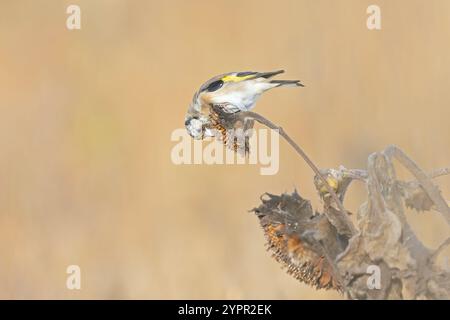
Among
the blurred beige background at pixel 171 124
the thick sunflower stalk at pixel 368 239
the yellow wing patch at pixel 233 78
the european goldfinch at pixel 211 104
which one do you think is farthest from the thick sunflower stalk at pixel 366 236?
the blurred beige background at pixel 171 124

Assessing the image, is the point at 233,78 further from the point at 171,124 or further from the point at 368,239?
the point at 171,124

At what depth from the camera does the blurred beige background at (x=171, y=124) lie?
3383 mm

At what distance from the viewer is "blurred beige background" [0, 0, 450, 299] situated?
338 centimetres

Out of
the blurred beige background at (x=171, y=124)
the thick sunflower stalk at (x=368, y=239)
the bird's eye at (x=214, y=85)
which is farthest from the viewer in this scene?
the blurred beige background at (x=171, y=124)

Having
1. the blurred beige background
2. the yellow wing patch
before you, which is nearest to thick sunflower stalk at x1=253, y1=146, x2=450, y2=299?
the yellow wing patch

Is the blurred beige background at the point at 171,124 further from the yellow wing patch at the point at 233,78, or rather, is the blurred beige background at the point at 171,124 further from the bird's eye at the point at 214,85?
the bird's eye at the point at 214,85

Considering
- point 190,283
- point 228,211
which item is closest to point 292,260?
point 190,283

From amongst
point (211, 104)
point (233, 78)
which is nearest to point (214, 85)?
point (211, 104)

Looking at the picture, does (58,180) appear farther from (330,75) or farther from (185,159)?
(330,75)

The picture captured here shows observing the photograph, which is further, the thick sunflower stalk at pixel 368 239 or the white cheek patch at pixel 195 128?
the white cheek patch at pixel 195 128

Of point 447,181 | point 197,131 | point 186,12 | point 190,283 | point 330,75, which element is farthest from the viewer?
point 186,12

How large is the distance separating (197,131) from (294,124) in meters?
2.27

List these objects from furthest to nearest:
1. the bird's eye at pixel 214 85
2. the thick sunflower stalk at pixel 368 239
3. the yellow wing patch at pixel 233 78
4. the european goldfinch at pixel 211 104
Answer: the yellow wing patch at pixel 233 78 → the bird's eye at pixel 214 85 → the european goldfinch at pixel 211 104 → the thick sunflower stalk at pixel 368 239

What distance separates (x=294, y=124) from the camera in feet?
12.5
